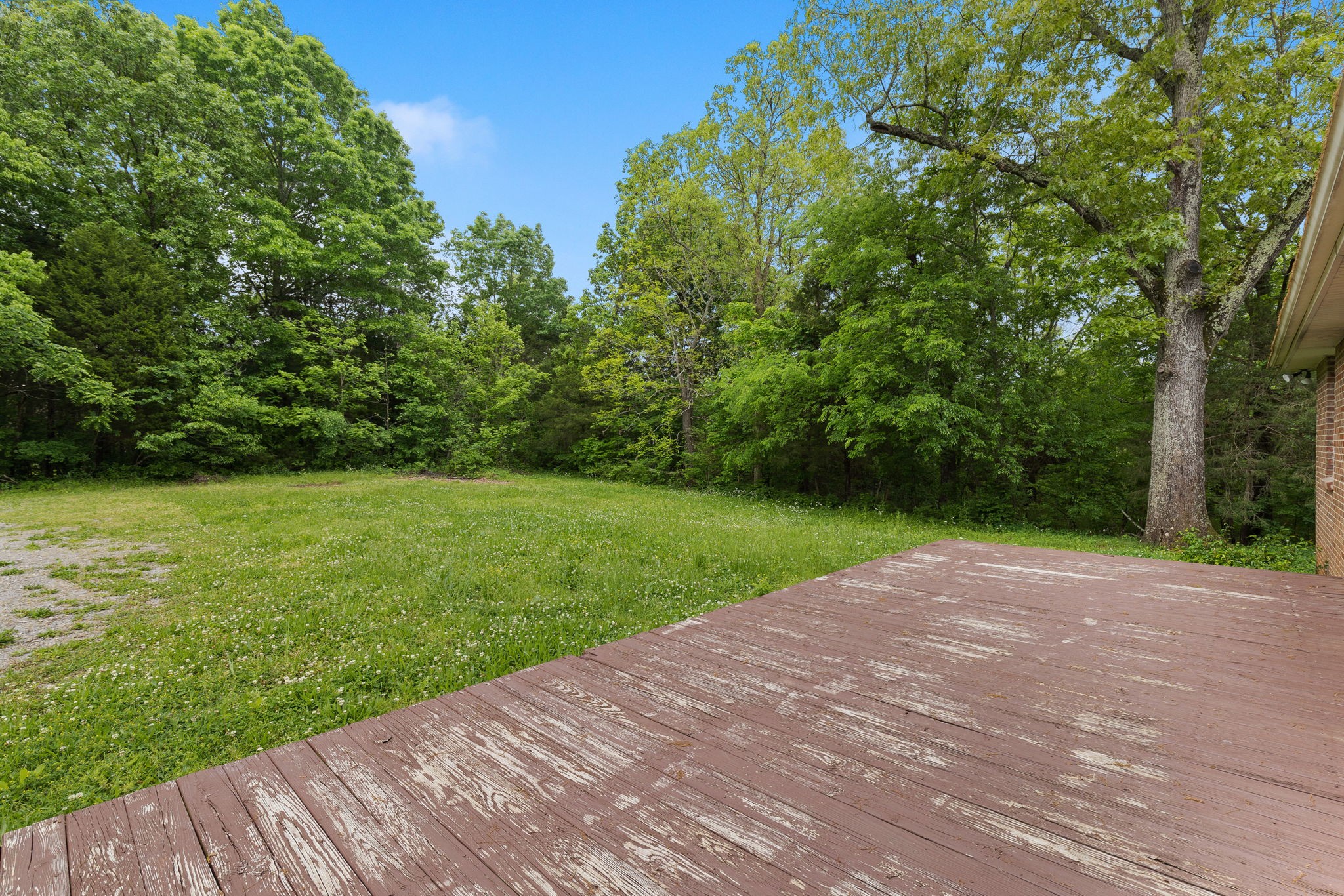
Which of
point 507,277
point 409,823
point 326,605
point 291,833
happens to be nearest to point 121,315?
point 326,605

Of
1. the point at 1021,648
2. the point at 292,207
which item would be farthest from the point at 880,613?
the point at 292,207

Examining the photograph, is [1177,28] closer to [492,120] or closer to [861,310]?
[861,310]

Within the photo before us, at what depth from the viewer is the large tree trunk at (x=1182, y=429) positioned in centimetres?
787

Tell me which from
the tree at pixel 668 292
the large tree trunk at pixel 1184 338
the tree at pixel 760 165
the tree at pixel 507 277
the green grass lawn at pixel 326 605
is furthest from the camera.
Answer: the tree at pixel 507 277

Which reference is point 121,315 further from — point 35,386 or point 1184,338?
point 1184,338

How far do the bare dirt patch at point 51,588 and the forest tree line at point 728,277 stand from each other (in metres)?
8.01

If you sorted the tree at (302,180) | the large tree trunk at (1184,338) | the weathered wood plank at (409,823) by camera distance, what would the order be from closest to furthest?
the weathered wood plank at (409,823) → the large tree trunk at (1184,338) → the tree at (302,180)

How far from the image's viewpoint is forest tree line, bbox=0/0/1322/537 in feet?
28.7

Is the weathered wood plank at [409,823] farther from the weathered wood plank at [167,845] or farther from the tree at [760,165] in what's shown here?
the tree at [760,165]

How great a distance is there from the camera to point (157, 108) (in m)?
14.6

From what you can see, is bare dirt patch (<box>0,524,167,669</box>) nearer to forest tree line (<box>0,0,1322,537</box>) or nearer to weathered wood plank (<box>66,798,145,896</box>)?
weathered wood plank (<box>66,798,145,896</box>)

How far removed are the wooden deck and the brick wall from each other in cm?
362

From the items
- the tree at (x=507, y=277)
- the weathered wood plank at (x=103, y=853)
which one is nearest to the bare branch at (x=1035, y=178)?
the weathered wood plank at (x=103, y=853)

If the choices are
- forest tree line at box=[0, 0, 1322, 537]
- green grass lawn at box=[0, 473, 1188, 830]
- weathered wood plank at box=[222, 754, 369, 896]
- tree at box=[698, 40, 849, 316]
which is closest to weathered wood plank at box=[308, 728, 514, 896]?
weathered wood plank at box=[222, 754, 369, 896]
